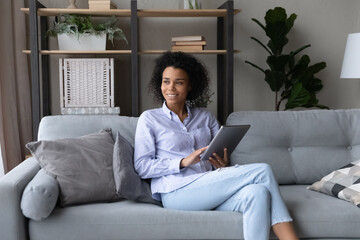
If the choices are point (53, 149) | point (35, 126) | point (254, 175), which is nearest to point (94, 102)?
point (35, 126)

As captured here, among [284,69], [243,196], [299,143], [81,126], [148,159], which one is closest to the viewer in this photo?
[243,196]

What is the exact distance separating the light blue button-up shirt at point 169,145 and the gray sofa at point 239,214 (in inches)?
6.2

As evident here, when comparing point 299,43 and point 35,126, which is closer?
point 35,126

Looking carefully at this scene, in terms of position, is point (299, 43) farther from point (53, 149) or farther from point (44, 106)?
point (53, 149)

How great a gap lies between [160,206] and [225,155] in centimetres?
40

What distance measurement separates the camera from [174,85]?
252 centimetres

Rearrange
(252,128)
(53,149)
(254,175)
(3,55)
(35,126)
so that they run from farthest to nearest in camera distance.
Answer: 1. (3,55)
2. (35,126)
3. (252,128)
4. (53,149)
5. (254,175)

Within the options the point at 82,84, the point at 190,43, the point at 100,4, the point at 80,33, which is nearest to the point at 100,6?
the point at 100,4

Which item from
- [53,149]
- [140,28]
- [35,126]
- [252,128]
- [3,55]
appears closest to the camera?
[53,149]

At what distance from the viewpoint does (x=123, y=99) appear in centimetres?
373

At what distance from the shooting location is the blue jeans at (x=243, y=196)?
6.79 ft

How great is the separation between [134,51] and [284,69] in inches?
49.3

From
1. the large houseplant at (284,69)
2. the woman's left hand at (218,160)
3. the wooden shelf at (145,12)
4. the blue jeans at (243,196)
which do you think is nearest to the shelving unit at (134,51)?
the wooden shelf at (145,12)

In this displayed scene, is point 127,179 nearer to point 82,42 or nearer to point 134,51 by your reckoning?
point 134,51
